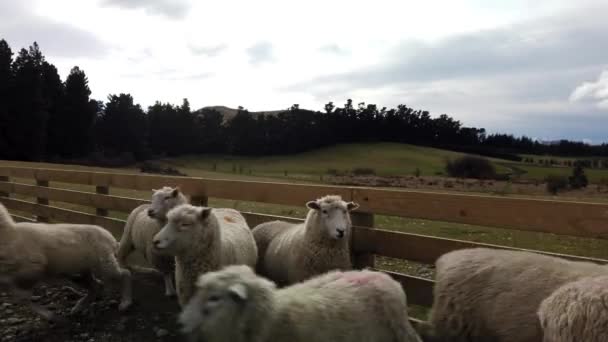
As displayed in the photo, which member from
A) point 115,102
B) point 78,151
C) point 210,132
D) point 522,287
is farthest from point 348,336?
point 210,132

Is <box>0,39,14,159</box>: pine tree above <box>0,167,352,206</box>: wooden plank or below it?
above

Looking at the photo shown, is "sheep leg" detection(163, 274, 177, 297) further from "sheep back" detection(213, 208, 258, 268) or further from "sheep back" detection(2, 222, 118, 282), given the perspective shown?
"sheep back" detection(213, 208, 258, 268)

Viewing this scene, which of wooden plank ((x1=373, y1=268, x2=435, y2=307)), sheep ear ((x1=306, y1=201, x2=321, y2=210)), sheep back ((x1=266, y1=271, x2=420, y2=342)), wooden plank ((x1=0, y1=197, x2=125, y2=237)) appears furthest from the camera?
wooden plank ((x1=0, y1=197, x2=125, y2=237))

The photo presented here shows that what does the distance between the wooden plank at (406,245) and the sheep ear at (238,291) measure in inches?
87.1

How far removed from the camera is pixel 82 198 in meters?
9.72

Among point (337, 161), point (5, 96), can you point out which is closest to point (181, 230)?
point (5, 96)

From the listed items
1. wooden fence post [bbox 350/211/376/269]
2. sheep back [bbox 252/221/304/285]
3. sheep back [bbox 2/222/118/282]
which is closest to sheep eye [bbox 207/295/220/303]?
sheep back [bbox 252/221/304/285]

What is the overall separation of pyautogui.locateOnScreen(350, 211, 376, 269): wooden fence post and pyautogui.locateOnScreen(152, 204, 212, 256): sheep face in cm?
171

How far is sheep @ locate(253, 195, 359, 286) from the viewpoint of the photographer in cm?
519

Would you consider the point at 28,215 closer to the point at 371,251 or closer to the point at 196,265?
the point at 196,265

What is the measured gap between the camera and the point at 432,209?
4.71 metres

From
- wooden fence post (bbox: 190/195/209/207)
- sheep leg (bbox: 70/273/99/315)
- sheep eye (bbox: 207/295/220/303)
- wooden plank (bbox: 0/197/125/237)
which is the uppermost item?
wooden fence post (bbox: 190/195/209/207)

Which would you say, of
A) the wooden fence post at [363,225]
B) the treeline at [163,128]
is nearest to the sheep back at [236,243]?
the wooden fence post at [363,225]

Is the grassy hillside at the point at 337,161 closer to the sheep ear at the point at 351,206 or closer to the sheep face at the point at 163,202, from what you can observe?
the sheep face at the point at 163,202
